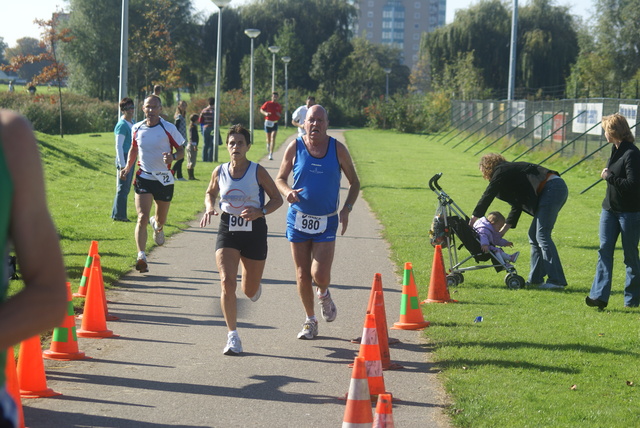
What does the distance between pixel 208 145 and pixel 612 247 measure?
21.8 meters

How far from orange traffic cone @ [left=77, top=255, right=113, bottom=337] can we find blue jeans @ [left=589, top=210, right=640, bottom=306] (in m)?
4.87

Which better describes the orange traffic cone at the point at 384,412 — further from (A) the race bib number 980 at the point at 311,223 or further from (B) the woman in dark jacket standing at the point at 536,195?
(B) the woman in dark jacket standing at the point at 536,195

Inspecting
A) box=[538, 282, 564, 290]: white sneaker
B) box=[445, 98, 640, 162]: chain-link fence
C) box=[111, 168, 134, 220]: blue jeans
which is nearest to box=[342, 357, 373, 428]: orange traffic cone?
box=[538, 282, 564, 290]: white sneaker

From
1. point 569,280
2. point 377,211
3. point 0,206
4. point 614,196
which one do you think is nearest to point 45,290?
point 0,206

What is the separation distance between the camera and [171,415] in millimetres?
5828

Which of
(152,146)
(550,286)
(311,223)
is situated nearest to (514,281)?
(550,286)

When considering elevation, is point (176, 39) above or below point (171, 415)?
above

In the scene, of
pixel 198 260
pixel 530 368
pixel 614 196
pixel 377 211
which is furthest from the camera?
pixel 377 211

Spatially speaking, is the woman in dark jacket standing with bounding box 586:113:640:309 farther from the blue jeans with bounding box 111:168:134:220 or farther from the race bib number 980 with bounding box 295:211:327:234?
the blue jeans with bounding box 111:168:134:220

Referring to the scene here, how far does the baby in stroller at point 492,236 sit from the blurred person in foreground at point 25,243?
362 inches

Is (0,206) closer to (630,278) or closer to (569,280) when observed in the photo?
(630,278)

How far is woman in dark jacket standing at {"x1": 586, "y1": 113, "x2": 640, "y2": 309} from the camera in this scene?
915 centimetres

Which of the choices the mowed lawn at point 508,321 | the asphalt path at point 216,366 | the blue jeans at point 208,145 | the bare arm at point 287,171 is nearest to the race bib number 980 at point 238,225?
the bare arm at point 287,171

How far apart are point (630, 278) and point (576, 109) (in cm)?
2073
